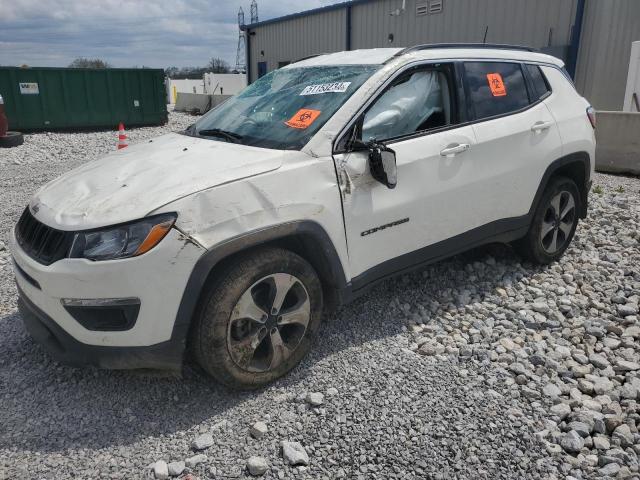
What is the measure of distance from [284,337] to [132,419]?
2.94 ft

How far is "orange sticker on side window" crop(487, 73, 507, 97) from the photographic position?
12.9 ft

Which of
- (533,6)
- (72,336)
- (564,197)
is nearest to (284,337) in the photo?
(72,336)

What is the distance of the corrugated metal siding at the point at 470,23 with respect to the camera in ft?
42.1

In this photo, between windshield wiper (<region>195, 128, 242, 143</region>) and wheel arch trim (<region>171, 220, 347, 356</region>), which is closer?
wheel arch trim (<region>171, 220, 347, 356</region>)

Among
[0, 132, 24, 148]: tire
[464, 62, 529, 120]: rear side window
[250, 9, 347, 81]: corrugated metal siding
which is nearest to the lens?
[464, 62, 529, 120]: rear side window

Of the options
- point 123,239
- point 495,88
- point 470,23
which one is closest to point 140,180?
point 123,239

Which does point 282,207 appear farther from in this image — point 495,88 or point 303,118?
point 495,88

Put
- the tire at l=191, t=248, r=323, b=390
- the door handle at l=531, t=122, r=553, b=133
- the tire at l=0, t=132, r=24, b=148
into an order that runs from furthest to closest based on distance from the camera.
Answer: the tire at l=0, t=132, r=24, b=148, the door handle at l=531, t=122, r=553, b=133, the tire at l=191, t=248, r=323, b=390

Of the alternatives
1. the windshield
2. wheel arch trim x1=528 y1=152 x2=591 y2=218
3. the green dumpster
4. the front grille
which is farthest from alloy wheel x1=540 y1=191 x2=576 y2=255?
the green dumpster

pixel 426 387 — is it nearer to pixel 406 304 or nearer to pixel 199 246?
pixel 406 304

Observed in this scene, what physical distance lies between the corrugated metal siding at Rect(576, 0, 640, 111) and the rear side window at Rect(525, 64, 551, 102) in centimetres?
922

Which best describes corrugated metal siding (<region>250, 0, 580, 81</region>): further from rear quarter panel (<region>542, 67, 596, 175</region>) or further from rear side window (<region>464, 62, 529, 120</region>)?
rear side window (<region>464, 62, 529, 120</region>)

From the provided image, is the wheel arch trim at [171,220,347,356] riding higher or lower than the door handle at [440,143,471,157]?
lower

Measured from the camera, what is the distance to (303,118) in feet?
10.5
